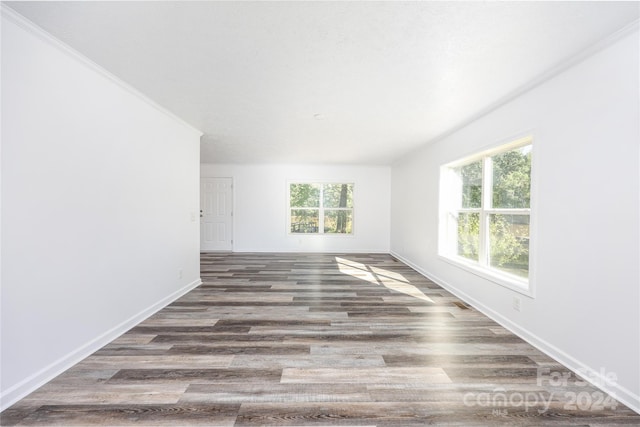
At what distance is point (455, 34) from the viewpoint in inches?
64.2

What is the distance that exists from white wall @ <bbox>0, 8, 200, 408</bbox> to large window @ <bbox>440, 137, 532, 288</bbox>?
3619 mm

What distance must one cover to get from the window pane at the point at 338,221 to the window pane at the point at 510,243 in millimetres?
4089

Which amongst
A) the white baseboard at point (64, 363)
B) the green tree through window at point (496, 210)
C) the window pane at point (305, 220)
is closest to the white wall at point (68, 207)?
the white baseboard at point (64, 363)

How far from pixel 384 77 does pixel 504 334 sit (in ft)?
8.20

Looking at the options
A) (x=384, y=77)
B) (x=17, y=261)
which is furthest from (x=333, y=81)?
(x=17, y=261)

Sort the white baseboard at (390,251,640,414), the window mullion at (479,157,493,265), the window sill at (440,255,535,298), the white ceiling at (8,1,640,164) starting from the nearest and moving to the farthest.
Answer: the white ceiling at (8,1,640,164) → the white baseboard at (390,251,640,414) → the window sill at (440,255,535,298) → the window mullion at (479,157,493,265)

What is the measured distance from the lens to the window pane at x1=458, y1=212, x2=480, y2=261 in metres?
3.42

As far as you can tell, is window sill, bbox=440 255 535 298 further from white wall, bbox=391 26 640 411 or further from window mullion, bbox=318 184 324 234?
window mullion, bbox=318 184 324 234

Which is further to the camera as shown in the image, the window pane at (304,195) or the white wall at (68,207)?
the window pane at (304,195)

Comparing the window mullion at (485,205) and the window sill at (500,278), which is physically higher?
the window mullion at (485,205)

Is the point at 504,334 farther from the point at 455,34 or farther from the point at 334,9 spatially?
the point at 334,9

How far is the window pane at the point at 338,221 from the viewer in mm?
7012

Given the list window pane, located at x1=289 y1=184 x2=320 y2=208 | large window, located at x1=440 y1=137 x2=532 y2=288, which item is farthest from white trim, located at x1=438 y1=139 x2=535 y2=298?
window pane, located at x1=289 y1=184 x2=320 y2=208

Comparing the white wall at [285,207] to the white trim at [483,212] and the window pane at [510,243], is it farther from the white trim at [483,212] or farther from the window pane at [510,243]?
the window pane at [510,243]
